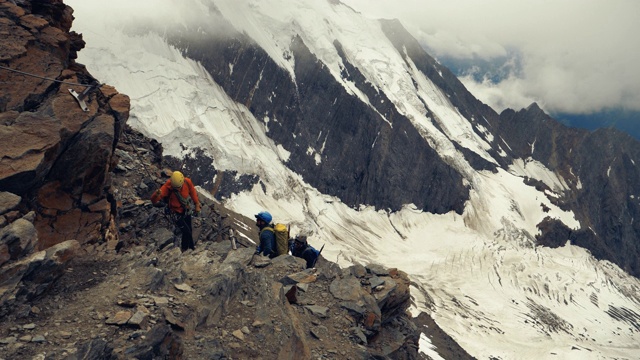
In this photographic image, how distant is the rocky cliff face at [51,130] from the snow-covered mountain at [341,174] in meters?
64.0

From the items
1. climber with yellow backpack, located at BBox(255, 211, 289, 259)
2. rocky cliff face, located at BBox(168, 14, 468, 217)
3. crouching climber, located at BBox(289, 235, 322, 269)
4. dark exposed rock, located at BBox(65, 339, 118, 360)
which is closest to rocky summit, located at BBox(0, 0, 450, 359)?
dark exposed rock, located at BBox(65, 339, 118, 360)

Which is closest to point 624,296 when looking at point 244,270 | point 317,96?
point 317,96

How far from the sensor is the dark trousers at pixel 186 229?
17742 mm

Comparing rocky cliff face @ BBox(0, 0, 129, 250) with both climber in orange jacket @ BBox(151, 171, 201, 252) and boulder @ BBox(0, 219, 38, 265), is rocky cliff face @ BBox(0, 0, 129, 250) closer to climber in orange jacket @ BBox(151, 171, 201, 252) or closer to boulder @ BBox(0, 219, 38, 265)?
boulder @ BBox(0, 219, 38, 265)

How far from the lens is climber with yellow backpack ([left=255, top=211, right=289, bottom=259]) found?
61.5ft

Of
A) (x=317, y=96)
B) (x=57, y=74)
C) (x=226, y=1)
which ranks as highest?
(x=57, y=74)

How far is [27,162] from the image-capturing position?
1375 cm

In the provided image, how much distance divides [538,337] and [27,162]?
124181 mm

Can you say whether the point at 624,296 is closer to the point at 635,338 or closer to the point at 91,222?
the point at 635,338

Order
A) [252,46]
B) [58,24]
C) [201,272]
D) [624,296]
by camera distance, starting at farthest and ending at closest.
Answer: [624,296] < [252,46] < [58,24] < [201,272]

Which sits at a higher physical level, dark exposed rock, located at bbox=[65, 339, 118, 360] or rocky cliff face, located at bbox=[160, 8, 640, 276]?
dark exposed rock, located at bbox=[65, 339, 118, 360]

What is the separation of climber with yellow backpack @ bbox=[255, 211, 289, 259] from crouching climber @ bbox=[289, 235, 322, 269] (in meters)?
0.70

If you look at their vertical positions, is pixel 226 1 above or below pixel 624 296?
above

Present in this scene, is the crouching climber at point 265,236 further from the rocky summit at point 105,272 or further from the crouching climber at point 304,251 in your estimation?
the crouching climber at point 304,251
